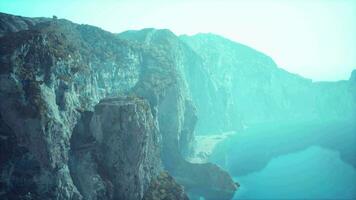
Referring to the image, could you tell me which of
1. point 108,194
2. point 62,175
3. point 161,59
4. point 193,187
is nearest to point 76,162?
point 62,175

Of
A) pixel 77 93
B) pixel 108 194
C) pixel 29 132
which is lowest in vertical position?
pixel 108 194

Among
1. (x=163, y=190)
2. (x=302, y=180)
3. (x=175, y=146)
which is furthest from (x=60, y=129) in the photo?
(x=302, y=180)

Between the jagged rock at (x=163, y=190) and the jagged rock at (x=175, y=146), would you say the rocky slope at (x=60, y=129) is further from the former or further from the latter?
the jagged rock at (x=175, y=146)

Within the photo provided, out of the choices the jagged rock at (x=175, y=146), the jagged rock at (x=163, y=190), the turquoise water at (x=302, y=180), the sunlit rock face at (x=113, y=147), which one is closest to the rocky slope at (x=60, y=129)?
the sunlit rock face at (x=113, y=147)

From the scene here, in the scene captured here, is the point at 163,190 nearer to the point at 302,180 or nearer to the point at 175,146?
the point at 175,146

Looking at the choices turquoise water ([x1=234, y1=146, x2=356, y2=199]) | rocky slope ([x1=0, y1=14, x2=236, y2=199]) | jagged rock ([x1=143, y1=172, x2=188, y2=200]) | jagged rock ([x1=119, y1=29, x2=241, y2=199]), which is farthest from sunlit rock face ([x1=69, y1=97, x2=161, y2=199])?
turquoise water ([x1=234, y1=146, x2=356, y2=199])

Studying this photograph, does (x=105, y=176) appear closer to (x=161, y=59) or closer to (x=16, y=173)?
(x=16, y=173)
